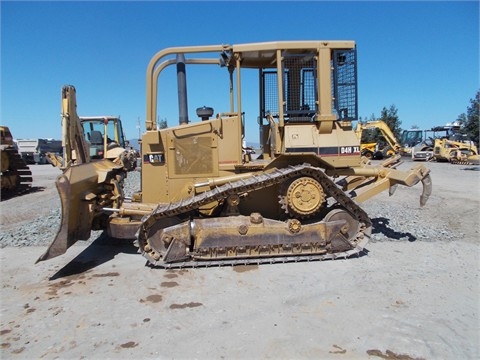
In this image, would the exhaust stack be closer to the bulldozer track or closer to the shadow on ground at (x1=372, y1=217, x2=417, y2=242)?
the bulldozer track

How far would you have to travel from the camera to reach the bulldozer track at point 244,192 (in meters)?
5.19

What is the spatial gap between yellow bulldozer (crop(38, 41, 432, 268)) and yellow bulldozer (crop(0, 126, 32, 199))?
32.7ft

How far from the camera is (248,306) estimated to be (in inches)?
159

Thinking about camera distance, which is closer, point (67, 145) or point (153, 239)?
point (153, 239)

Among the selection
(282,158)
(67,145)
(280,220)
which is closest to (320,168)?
(282,158)

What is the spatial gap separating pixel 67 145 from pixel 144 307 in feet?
10.0

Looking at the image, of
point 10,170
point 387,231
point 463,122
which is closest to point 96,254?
point 387,231

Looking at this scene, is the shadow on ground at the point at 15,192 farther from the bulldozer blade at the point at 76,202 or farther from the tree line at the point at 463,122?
the tree line at the point at 463,122

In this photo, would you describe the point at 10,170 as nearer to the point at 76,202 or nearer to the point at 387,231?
the point at 76,202

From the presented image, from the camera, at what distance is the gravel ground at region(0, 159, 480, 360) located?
325cm

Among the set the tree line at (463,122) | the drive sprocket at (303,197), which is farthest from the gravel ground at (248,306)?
the tree line at (463,122)

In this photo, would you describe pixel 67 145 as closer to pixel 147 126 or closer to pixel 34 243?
pixel 147 126

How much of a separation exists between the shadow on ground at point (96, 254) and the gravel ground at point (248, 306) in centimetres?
3

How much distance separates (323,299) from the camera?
164 inches
